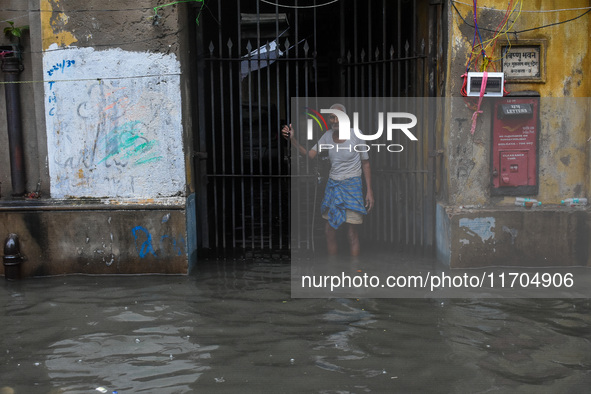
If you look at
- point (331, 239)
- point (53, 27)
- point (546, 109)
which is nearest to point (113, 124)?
point (53, 27)

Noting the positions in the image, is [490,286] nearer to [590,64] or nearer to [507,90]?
[507,90]

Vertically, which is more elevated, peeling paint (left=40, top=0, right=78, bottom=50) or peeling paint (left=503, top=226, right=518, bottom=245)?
peeling paint (left=40, top=0, right=78, bottom=50)

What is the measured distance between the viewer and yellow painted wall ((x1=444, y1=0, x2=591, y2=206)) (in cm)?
583

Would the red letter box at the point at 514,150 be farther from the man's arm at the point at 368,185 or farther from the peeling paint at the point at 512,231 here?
the man's arm at the point at 368,185

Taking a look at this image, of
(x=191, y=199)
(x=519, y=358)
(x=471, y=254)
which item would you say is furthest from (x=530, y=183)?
(x=191, y=199)

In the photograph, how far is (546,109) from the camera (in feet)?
19.5

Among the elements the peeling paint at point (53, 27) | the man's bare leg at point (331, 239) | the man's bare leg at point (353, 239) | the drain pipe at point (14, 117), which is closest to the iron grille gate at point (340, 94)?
the man's bare leg at point (331, 239)

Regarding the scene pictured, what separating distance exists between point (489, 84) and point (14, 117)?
489cm

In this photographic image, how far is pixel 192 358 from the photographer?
13.0 feet

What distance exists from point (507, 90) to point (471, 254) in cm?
169

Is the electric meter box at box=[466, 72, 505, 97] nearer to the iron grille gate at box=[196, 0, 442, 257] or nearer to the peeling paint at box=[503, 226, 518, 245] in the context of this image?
the iron grille gate at box=[196, 0, 442, 257]

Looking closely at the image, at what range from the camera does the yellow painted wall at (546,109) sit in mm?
5832

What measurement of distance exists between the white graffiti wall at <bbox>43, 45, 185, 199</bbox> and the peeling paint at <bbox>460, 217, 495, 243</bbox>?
2.92 metres

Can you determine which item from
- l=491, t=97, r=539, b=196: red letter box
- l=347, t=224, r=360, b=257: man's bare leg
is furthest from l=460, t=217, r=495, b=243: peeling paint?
l=347, t=224, r=360, b=257: man's bare leg
